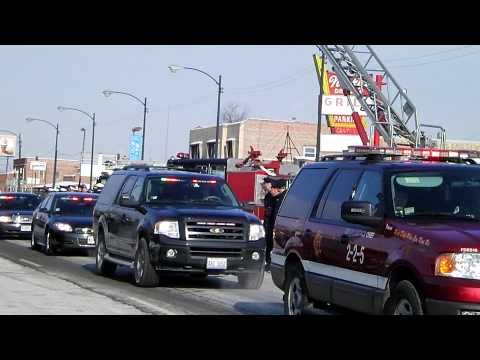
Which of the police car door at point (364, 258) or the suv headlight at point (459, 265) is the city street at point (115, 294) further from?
the suv headlight at point (459, 265)

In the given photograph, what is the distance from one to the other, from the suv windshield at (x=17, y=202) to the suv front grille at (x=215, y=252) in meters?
15.5

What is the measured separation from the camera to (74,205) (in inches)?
910

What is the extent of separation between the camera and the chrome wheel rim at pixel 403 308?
24.9 ft

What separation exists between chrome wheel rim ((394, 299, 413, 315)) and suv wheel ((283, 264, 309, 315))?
7.21 ft

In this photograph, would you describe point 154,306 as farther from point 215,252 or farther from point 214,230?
point 214,230

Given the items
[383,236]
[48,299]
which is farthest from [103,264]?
[383,236]

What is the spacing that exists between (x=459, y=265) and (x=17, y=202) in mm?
23432

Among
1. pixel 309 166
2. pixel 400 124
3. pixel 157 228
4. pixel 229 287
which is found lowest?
pixel 229 287

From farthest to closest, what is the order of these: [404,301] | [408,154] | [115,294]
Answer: [115,294] → [408,154] → [404,301]

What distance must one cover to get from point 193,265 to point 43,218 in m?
10.0

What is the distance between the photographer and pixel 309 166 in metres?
10.7
